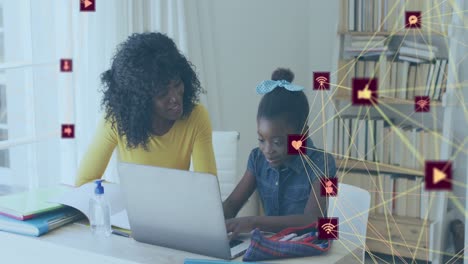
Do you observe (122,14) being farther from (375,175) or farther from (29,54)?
(375,175)

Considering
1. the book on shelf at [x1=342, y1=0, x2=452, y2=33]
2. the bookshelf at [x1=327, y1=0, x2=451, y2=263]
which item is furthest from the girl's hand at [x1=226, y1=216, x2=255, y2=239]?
the book on shelf at [x1=342, y1=0, x2=452, y2=33]

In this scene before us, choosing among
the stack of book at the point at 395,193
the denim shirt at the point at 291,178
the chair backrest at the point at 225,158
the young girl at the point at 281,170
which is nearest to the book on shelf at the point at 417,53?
the stack of book at the point at 395,193

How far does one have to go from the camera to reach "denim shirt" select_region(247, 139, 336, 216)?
1617mm

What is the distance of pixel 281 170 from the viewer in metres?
1.67

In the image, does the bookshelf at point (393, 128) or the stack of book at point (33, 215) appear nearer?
the stack of book at point (33, 215)

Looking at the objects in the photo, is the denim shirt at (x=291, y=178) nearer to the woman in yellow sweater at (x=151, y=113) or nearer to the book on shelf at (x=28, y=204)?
the woman in yellow sweater at (x=151, y=113)

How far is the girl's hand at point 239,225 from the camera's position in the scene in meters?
1.42

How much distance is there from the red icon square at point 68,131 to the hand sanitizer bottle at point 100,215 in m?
0.85

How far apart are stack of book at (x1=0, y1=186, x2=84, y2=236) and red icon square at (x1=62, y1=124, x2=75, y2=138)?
2.31 feet

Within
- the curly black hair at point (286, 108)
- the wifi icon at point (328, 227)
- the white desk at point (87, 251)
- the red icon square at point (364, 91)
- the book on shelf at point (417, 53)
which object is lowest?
the white desk at point (87, 251)

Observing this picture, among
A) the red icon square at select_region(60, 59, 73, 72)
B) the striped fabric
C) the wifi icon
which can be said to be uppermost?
the red icon square at select_region(60, 59, 73, 72)

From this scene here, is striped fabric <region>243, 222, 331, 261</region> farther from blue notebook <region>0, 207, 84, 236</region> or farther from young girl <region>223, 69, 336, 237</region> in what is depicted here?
blue notebook <region>0, 207, 84, 236</region>

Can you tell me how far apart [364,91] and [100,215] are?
95cm

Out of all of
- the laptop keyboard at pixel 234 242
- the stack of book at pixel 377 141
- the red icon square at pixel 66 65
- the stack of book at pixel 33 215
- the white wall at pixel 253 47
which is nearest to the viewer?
the laptop keyboard at pixel 234 242
